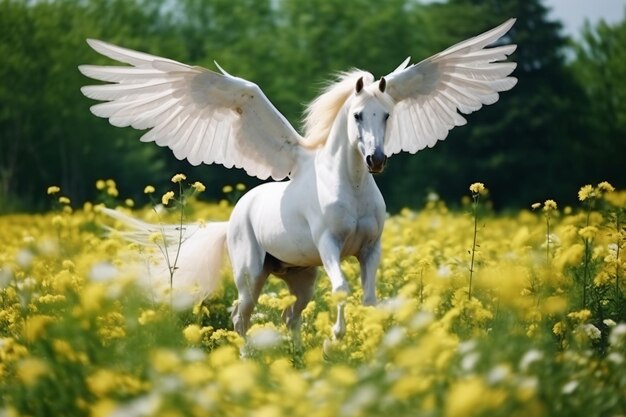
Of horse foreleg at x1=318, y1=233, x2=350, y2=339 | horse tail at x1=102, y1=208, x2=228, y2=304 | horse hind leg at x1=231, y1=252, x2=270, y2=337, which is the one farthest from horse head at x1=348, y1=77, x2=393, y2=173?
horse tail at x1=102, y1=208, x2=228, y2=304

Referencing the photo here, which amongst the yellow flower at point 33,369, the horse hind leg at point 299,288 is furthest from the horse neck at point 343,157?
the yellow flower at point 33,369

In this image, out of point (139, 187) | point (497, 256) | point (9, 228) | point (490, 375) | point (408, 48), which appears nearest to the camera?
point (490, 375)

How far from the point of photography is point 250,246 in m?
9.16

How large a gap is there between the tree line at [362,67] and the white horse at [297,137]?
27240 millimetres

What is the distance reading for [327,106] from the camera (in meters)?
8.52

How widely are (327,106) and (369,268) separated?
1.28 metres

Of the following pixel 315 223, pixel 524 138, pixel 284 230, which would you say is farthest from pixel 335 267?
pixel 524 138

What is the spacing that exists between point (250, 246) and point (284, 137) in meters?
0.93

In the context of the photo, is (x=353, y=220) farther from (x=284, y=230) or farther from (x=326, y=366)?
(x=326, y=366)

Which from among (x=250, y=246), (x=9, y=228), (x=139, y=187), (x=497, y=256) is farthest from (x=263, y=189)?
(x=139, y=187)

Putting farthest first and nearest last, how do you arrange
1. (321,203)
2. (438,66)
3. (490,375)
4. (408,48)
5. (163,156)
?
(408,48), (163,156), (438,66), (321,203), (490,375)

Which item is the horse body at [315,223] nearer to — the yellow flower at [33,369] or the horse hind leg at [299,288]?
the horse hind leg at [299,288]

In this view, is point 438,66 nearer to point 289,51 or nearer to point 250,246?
point 250,246

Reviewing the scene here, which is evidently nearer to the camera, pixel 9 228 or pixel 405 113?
pixel 405 113
